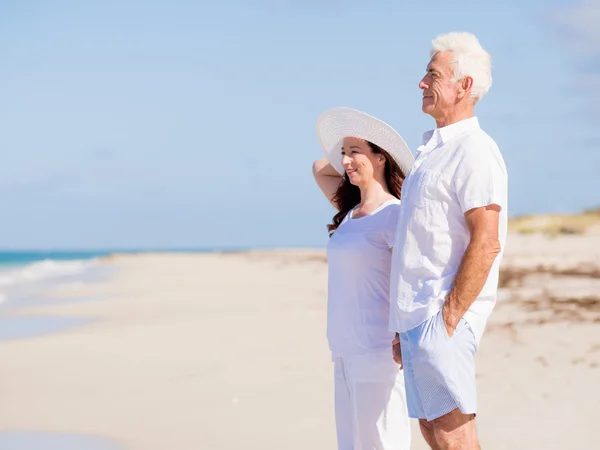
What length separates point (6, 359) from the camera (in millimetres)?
9188

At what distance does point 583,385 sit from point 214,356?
3754 millimetres

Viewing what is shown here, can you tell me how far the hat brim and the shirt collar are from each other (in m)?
0.50

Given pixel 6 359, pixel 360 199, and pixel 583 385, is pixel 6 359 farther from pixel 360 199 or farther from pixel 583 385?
pixel 360 199

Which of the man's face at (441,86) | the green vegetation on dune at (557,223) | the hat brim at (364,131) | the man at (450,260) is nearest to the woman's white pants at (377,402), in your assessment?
the man at (450,260)

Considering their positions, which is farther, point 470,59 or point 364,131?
point 364,131

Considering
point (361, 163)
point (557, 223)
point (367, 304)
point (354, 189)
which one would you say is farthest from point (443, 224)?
point (557, 223)

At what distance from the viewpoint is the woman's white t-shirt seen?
11.0 ft

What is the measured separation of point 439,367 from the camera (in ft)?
9.41

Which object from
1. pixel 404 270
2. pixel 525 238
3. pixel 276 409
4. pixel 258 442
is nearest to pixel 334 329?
pixel 404 270

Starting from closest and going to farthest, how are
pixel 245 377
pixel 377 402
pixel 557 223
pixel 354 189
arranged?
pixel 377 402
pixel 354 189
pixel 245 377
pixel 557 223

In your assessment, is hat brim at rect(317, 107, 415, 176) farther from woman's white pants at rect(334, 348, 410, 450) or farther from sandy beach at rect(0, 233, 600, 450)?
sandy beach at rect(0, 233, 600, 450)

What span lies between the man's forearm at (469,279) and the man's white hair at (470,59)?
58 centimetres

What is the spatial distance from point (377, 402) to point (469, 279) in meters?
0.76

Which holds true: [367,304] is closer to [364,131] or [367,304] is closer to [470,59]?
[364,131]
